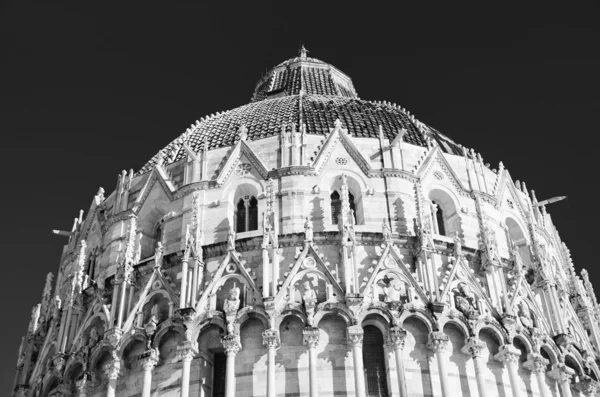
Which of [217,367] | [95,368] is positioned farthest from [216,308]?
[95,368]

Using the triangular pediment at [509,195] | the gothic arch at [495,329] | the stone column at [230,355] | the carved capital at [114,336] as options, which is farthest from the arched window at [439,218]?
the carved capital at [114,336]

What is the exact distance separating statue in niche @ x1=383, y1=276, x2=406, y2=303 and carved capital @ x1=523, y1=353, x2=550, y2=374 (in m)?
4.68

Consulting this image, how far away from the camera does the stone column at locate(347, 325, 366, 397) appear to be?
78.0 ft

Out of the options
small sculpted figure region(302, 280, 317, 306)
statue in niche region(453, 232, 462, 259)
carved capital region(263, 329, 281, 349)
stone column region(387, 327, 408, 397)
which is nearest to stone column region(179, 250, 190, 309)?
carved capital region(263, 329, 281, 349)

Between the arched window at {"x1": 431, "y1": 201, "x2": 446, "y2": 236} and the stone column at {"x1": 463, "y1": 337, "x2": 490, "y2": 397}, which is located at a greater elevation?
the arched window at {"x1": 431, "y1": 201, "x2": 446, "y2": 236}

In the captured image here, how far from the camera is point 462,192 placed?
3105 cm

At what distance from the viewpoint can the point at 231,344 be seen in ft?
82.5

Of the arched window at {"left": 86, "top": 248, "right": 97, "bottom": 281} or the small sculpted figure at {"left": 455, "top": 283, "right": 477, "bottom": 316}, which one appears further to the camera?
the arched window at {"left": 86, "top": 248, "right": 97, "bottom": 281}

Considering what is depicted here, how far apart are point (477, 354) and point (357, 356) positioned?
3.99 m

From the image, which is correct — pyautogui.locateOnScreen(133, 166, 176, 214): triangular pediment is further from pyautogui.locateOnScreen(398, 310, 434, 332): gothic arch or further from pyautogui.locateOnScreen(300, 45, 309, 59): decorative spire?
pyautogui.locateOnScreen(300, 45, 309, 59): decorative spire

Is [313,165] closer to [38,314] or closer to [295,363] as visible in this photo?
[295,363]

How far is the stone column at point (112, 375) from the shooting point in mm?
26266

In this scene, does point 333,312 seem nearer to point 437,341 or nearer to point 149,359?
point 437,341

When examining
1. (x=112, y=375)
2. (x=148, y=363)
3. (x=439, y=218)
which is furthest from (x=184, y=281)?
(x=439, y=218)
